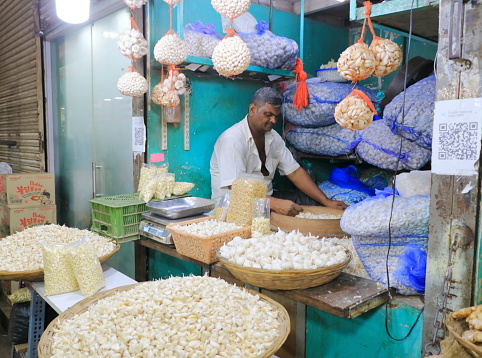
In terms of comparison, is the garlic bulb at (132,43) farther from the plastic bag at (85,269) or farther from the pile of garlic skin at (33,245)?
the plastic bag at (85,269)

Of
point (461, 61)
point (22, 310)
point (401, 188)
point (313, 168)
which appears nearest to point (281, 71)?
point (313, 168)

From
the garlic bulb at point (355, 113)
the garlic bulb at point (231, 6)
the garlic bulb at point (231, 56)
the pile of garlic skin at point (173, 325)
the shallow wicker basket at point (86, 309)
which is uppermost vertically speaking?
the garlic bulb at point (231, 6)

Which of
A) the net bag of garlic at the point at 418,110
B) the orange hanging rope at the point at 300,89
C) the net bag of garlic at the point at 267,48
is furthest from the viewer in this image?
the orange hanging rope at the point at 300,89

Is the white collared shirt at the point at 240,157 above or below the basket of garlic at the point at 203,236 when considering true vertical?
above

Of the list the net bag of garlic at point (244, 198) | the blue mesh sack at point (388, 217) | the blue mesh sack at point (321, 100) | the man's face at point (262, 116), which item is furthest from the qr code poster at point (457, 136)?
the blue mesh sack at point (321, 100)

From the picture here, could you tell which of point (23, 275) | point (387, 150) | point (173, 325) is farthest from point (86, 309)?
point (387, 150)

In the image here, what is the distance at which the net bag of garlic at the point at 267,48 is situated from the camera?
3.40m

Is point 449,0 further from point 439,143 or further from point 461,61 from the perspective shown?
point 439,143

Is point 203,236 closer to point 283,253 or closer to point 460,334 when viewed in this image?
point 283,253

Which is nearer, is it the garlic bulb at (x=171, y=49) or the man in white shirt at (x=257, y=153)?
the garlic bulb at (x=171, y=49)

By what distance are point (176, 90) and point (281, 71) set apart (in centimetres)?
105

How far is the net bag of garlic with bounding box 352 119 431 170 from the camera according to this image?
2.97 metres

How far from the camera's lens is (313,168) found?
4.59m

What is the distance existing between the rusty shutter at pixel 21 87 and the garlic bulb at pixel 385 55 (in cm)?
418
